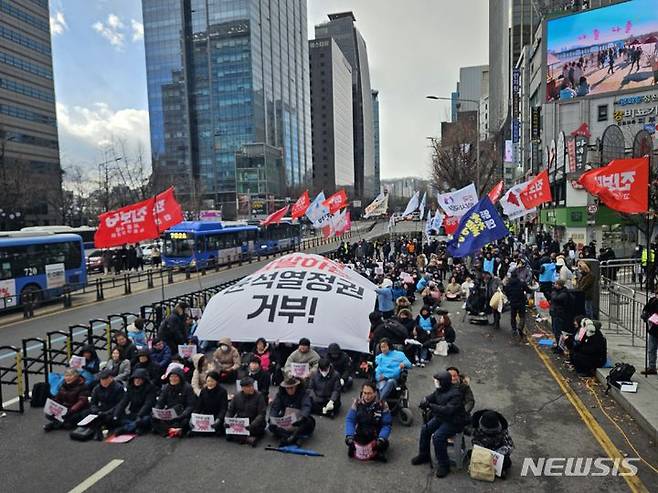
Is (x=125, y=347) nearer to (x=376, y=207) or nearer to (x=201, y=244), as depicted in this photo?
(x=201, y=244)

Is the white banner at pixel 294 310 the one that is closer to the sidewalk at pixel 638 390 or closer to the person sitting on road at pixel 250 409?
the person sitting on road at pixel 250 409

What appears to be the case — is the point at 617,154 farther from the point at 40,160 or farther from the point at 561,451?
the point at 40,160

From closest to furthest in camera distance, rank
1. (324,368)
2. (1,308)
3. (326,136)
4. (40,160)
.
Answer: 1. (324,368)
2. (1,308)
3. (40,160)
4. (326,136)

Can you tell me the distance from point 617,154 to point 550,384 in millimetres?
28095

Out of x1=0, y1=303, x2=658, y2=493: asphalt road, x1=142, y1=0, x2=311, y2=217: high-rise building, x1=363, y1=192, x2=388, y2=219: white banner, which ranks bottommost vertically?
x1=0, y1=303, x2=658, y2=493: asphalt road

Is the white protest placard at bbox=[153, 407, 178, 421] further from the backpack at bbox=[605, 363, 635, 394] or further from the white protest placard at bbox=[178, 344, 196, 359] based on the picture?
the backpack at bbox=[605, 363, 635, 394]

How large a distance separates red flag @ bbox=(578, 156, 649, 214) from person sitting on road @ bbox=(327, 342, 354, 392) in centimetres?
662

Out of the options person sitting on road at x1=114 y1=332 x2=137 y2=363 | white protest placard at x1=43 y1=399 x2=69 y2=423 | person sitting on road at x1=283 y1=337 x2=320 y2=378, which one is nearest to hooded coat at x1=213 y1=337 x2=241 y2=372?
person sitting on road at x1=283 y1=337 x2=320 y2=378

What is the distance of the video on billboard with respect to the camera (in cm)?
3909

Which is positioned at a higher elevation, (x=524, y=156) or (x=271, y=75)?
(x=271, y=75)

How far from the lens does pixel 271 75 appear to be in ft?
433

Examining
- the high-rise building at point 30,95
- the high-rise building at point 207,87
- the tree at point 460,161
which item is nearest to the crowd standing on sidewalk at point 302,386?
the tree at point 460,161

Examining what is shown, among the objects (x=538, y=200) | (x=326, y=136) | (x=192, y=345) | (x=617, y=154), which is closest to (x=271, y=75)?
(x=326, y=136)

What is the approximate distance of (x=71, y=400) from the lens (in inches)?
335
